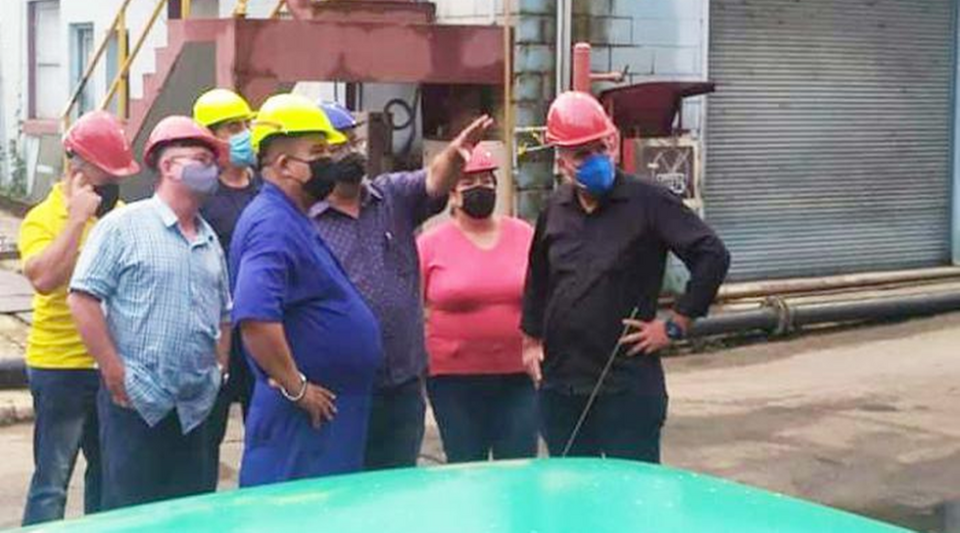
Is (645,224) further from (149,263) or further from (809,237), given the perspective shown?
(809,237)

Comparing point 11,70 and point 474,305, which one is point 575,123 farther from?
point 11,70

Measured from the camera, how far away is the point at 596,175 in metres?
5.54

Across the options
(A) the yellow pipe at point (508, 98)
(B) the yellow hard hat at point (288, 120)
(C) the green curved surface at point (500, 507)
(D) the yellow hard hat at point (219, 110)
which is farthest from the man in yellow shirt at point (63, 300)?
(A) the yellow pipe at point (508, 98)

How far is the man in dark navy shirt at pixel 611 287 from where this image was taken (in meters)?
5.54

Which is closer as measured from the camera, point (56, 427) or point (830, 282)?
point (56, 427)

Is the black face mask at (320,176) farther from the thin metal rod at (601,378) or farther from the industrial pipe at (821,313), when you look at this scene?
the industrial pipe at (821,313)

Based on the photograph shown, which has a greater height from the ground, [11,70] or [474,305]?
[11,70]

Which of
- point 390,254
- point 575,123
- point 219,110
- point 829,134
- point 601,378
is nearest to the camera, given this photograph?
point 390,254

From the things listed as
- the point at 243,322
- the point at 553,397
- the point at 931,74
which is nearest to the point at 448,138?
the point at 931,74

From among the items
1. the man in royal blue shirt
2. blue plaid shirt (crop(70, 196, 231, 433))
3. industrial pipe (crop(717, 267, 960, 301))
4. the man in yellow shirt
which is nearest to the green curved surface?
the man in royal blue shirt

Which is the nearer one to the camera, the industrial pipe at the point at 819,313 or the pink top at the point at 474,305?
the pink top at the point at 474,305

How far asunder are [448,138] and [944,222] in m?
5.12

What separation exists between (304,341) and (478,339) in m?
1.30

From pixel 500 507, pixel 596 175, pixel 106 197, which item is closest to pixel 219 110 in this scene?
pixel 106 197
